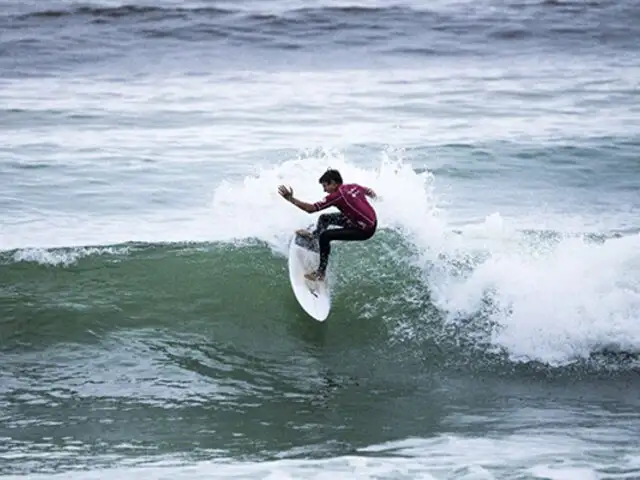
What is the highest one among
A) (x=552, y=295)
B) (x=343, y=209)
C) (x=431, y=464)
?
(x=343, y=209)

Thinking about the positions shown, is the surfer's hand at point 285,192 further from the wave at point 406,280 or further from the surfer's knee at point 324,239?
the wave at point 406,280

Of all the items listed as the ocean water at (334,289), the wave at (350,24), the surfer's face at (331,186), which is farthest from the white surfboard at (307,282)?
the wave at (350,24)

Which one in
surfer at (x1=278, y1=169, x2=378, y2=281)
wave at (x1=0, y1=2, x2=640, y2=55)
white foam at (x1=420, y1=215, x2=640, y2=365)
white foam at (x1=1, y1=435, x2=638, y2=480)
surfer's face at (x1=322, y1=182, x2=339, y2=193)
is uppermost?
wave at (x1=0, y1=2, x2=640, y2=55)

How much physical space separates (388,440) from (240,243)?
16.0 feet

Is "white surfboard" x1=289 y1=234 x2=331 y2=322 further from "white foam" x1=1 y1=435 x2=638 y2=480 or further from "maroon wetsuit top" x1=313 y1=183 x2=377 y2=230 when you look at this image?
"white foam" x1=1 y1=435 x2=638 y2=480

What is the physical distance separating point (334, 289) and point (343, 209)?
1454mm

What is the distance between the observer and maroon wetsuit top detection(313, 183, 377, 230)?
1066 centimetres

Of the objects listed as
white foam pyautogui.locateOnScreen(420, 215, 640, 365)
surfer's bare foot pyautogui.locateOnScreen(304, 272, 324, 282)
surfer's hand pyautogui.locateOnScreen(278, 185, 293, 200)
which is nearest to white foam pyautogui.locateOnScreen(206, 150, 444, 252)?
white foam pyautogui.locateOnScreen(420, 215, 640, 365)

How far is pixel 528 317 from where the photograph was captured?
36.3ft

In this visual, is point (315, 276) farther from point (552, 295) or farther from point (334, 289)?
point (552, 295)

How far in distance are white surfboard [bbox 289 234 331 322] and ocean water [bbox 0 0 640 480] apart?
25 centimetres

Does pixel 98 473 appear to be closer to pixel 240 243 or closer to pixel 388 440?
pixel 388 440

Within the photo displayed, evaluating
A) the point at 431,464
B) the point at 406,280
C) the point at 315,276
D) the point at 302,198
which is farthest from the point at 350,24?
the point at 431,464

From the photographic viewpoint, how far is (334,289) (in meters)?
12.0
